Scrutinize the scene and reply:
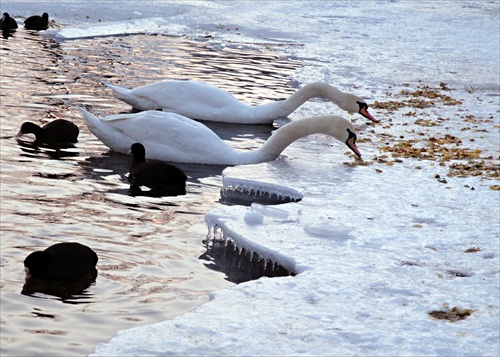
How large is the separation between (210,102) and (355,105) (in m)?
1.91

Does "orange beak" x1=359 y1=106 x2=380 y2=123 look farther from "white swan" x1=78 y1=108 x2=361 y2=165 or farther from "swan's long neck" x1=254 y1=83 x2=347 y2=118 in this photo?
"white swan" x1=78 y1=108 x2=361 y2=165

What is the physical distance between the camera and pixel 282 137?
10.1 metres

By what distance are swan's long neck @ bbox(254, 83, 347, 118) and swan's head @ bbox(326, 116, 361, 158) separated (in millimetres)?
2030

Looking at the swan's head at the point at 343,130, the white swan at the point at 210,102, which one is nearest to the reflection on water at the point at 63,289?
the swan's head at the point at 343,130

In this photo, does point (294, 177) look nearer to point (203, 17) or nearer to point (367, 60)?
point (367, 60)

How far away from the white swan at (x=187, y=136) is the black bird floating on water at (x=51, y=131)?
0.82 feet

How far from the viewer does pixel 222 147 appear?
990cm

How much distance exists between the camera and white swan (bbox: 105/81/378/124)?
12.2 metres

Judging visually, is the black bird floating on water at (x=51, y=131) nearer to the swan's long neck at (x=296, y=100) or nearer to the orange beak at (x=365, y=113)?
the swan's long neck at (x=296, y=100)

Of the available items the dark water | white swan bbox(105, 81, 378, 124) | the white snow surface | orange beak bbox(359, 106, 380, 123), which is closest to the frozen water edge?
the white snow surface

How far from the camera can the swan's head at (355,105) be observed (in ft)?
39.4

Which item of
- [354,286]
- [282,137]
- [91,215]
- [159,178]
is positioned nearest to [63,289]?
[91,215]

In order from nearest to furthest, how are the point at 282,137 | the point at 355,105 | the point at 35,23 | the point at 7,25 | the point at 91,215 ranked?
the point at 91,215 < the point at 282,137 < the point at 355,105 < the point at 7,25 < the point at 35,23

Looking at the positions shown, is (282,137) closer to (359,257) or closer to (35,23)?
(359,257)
